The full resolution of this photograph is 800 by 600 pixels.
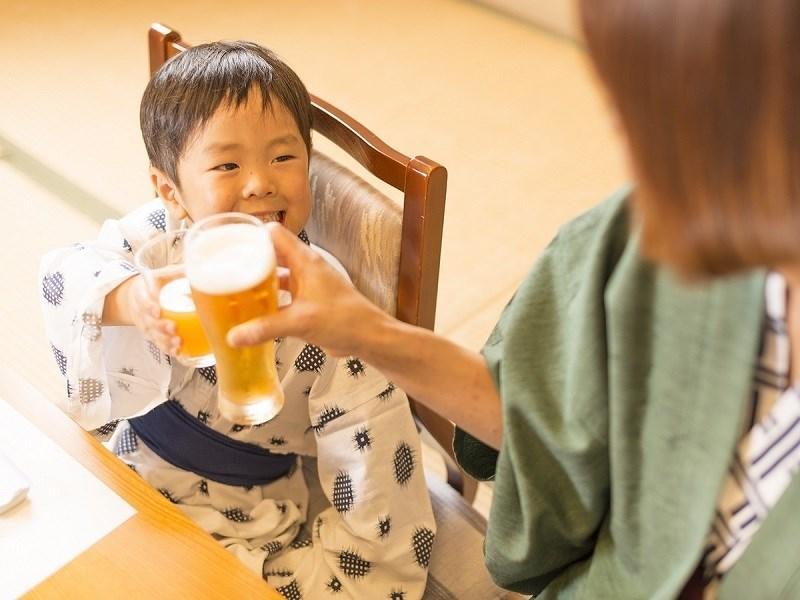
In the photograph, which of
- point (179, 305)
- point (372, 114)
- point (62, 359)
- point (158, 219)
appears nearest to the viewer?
point (179, 305)

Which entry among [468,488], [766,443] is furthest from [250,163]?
[766,443]

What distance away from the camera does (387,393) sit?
4.89 ft

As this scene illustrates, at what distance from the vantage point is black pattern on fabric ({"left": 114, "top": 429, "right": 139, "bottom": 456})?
157 cm

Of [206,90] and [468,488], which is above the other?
[206,90]

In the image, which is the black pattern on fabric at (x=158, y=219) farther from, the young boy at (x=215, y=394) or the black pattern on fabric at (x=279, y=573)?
the black pattern on fabric at (x=279, y=573)

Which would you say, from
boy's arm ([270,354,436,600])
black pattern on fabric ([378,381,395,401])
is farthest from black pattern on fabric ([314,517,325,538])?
black pattern on fabric ([378,381,395,401])

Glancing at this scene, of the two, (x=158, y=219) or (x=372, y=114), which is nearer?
(x=158, y=219)

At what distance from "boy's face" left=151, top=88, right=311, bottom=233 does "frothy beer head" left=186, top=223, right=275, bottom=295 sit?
0.38 m

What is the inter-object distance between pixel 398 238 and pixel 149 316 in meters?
0.38

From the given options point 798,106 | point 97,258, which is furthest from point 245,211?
point 798,106

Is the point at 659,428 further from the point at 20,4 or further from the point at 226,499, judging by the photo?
the point at 20,4

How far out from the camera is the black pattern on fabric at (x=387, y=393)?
4.88 feet

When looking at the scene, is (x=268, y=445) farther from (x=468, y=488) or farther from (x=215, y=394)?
(x=468, y=488)

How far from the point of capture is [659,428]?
0.96 metres
